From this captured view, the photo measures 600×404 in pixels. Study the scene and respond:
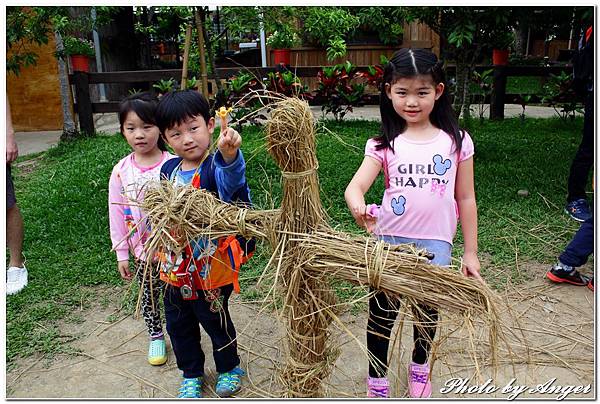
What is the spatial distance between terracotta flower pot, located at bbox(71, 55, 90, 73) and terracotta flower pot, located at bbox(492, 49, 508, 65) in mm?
5892

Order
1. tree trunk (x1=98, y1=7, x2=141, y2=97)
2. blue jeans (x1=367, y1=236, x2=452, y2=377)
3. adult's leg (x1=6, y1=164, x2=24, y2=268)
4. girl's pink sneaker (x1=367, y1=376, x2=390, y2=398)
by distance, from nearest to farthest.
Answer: blue jeans (x1=367, y1=236, x2=452, y2=377)
girl's pink sneaker (x1=367, y1=376, x2=390, y2=398)
adult's leg (x1=6, y1=164, x2=24, y2=268)
tree trunk (x1=98, y1=7, x2=141, y2=97)

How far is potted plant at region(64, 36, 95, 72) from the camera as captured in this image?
7.32 metres

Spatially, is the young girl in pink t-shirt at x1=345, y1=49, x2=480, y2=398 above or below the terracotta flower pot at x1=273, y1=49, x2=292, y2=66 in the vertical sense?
below

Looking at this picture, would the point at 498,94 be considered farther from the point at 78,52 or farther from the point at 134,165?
the point at 134,165

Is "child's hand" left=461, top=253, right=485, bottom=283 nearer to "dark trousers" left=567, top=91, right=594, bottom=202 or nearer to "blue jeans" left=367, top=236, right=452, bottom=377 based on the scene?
"blue jeans" left=367, top=236, right=452, bottom=377

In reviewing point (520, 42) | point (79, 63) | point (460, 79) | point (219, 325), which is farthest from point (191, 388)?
point (520, 42)

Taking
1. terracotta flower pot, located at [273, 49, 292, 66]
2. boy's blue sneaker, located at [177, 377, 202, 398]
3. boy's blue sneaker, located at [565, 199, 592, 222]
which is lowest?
boy's blue sneaker, located at [177, 377, 202, 398]

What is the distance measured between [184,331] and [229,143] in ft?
3.23

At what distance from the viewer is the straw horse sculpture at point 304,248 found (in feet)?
5.15

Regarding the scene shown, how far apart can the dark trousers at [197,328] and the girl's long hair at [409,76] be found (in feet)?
3.06

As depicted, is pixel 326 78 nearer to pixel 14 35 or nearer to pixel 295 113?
pixel 14 35

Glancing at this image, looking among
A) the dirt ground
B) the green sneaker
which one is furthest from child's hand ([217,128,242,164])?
the green sneaker

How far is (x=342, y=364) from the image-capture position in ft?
8.50

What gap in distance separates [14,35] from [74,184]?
1451 mm
